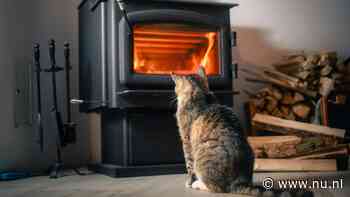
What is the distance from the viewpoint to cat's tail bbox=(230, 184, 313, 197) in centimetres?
154

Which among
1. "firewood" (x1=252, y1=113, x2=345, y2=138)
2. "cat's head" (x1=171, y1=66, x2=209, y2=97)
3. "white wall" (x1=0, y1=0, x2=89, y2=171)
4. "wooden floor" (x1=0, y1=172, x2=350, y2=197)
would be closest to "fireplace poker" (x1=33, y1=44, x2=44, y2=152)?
"white wall" (x1=0, y1=0, x2=89, y2=171)

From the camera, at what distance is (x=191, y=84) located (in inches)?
82.9

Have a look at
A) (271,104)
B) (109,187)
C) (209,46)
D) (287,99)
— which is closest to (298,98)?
(287,99)

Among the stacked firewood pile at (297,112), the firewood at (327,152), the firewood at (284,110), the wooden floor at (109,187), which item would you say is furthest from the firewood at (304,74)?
the wooden floor at (109,187)

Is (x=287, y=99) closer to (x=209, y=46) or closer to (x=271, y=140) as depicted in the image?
(x=271, y=140)

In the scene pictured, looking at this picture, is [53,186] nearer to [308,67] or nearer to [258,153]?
[258,153]

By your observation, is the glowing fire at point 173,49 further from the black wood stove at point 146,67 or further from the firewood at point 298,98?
the firewood at point 298,98

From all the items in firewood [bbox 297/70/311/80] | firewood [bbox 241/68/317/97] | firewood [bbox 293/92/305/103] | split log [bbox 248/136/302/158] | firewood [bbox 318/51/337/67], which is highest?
firewood [bbox 318/51/337/67]

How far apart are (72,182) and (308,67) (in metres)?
1.63

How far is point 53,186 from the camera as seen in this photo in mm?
2174

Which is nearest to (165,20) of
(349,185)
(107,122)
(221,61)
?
(221,61)

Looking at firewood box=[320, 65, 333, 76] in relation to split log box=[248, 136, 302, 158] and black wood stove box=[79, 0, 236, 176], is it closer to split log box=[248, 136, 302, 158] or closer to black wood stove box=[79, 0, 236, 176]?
split log box=[248, 136, 302, 158]

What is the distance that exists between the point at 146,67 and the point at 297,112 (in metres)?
1.04

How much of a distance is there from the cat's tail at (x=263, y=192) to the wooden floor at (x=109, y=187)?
0.06 metres
